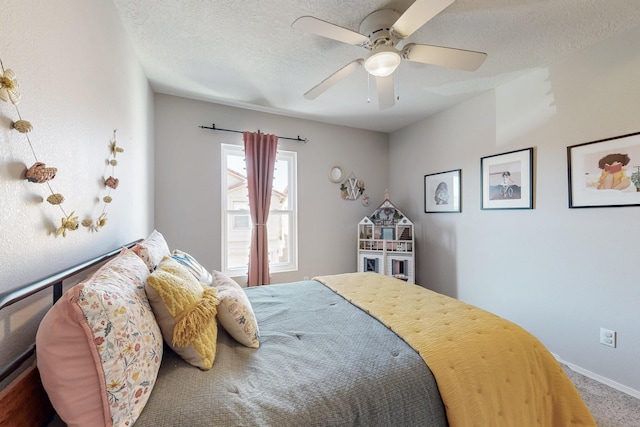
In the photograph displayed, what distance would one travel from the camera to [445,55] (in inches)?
63.6

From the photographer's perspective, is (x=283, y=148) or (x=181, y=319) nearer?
(x=181, y=319)

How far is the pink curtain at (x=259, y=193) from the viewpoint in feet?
10.1

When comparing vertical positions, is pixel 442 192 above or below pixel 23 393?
above

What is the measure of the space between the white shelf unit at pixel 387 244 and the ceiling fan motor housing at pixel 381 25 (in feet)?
7.27

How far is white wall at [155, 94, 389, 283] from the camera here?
2.85 meters

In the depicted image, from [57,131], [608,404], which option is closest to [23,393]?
[57,131]

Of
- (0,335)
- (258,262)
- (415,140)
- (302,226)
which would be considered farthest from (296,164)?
(0,335)

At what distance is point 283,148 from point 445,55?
7.11ft

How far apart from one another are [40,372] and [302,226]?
2918mm

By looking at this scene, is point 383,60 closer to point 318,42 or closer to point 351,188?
point 318,42

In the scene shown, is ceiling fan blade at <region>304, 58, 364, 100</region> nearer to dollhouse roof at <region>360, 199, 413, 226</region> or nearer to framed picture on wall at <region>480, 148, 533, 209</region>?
framed picture on wall at <region>480, 148, 533, 209</region>

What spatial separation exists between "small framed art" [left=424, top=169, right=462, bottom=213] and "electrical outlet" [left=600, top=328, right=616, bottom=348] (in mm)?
1492

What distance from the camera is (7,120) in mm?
725

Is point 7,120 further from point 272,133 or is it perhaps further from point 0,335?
point 272,133
